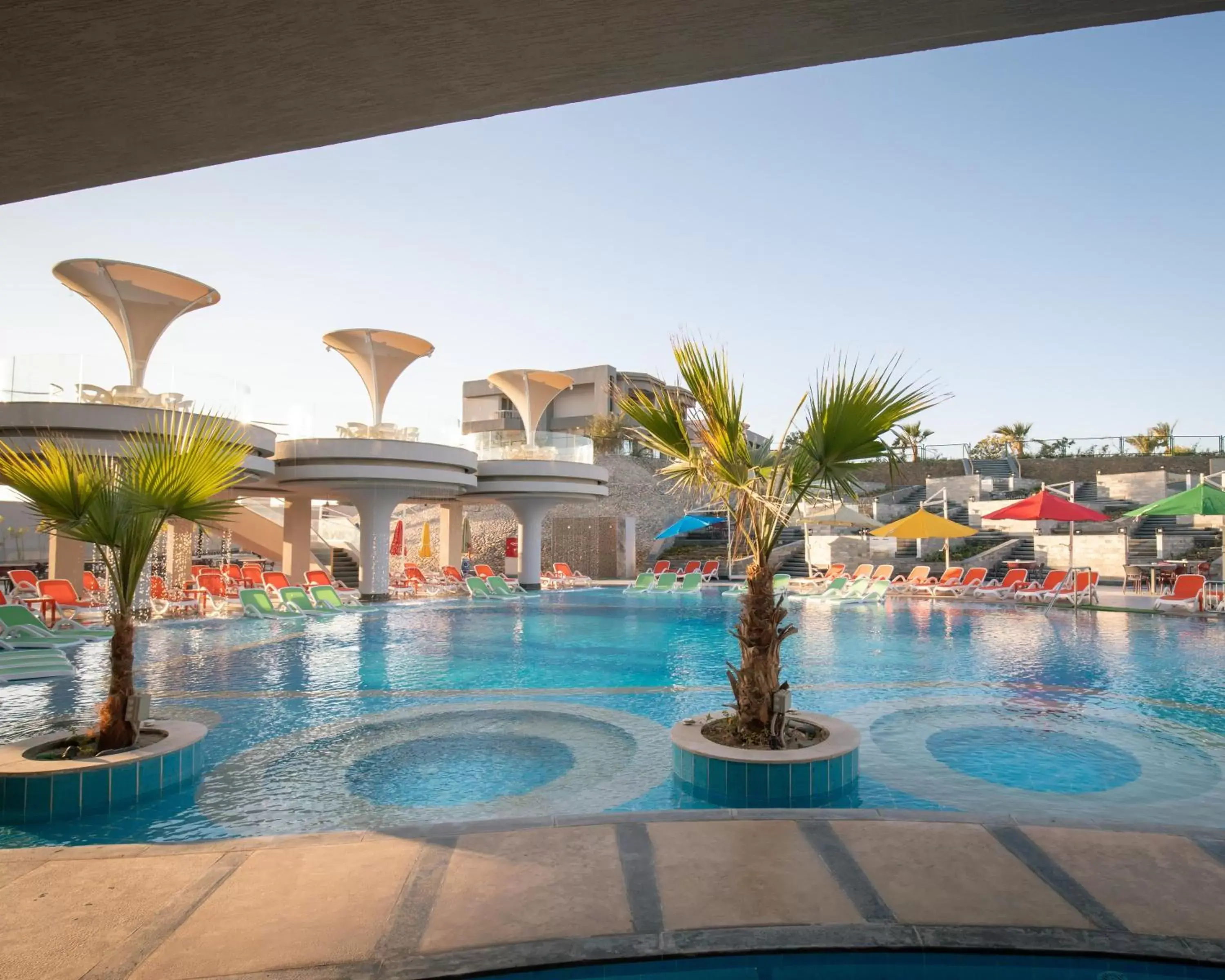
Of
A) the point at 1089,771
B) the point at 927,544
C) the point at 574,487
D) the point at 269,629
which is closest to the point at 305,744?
the point at 1089,771

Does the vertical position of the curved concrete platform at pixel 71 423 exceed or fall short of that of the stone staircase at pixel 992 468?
it falls short

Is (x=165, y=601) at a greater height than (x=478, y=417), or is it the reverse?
(x=478, y=417)

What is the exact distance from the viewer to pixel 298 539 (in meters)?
24.4

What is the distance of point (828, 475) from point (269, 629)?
12868 mm

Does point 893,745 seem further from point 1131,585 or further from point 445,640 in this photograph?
point 1131,585

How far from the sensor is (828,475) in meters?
5.67

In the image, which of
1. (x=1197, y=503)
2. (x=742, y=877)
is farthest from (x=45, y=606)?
(x=1197, y=503)

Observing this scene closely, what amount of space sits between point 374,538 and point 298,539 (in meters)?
3.56

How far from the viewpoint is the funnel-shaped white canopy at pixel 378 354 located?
71.4 ft

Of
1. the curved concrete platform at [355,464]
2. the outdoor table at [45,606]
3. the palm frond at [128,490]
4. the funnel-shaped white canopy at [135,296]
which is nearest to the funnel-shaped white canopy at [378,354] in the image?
the curved concrete platform at [355,464]

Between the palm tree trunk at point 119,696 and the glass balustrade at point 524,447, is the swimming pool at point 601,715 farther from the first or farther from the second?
the glass balustrade at point 524,447

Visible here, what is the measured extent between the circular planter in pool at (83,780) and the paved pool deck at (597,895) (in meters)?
1.16

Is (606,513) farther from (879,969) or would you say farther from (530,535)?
(879,969)

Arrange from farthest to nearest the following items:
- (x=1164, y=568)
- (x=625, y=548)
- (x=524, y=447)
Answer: (x=625, y=548) < (x=524, y=447) < (x=1164, y=568)
